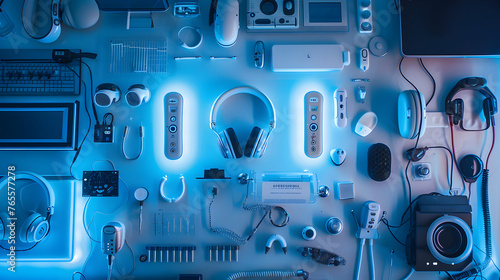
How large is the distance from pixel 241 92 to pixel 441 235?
4.73 ft

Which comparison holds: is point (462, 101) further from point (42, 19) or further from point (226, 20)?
point (42, 19)

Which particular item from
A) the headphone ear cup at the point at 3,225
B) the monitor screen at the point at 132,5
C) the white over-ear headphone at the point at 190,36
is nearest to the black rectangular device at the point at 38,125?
the headphone ear cup at the point at 3,225

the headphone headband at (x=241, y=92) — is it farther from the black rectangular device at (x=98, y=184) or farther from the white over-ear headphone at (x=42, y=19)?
the white over-ear headphone at (x=42, y=19)

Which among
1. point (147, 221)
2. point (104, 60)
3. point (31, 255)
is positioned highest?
point (104, 60)

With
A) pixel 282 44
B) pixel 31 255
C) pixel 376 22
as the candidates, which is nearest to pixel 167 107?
pixel 282 44

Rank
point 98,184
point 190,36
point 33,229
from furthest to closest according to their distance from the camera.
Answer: point 190,36 < point 98,184 < point 33,229

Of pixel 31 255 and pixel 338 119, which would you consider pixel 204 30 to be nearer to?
pixel 338 119

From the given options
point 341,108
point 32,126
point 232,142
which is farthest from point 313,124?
point 32,126

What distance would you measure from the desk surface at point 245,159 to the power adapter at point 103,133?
2.1 inches

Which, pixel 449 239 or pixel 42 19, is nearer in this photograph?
pixel 449 239

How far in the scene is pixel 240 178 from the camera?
1791 millimetres

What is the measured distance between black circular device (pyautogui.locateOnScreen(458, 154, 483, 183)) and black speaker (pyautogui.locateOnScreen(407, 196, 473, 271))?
0.17 meters

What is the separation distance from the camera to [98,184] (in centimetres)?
175

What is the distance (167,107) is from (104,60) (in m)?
0.54
